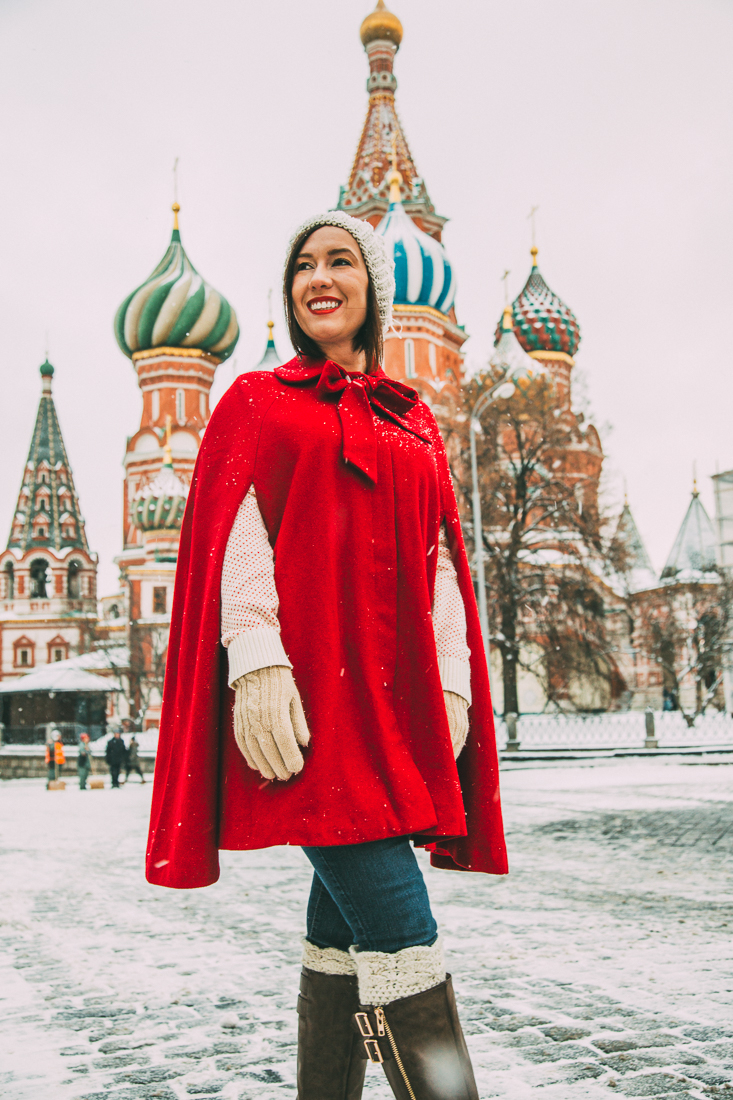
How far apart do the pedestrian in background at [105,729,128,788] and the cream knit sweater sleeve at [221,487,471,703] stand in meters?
17.7

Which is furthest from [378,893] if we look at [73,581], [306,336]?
[73,581]

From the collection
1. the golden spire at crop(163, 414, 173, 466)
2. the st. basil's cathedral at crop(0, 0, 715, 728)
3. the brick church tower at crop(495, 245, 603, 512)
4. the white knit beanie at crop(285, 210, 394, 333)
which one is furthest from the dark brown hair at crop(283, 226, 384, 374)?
the golden spire at crop(163, 414, 173, 466)

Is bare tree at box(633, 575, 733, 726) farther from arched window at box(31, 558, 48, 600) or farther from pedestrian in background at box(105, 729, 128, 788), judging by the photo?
arched window at box(31, 558, 48, 600)

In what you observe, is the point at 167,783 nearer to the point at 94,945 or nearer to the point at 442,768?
the point at 442,768

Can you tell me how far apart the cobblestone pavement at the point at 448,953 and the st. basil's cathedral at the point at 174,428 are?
26024mm

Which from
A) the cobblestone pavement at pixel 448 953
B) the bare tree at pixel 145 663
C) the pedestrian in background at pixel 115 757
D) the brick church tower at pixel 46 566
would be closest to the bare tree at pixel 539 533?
the pedestrian in background at pixel 115 757

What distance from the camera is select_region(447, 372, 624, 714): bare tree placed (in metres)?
26.0

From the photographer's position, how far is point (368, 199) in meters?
44.3

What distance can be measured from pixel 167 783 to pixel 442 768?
21.6 inches

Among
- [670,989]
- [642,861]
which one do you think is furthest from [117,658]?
[670,989]

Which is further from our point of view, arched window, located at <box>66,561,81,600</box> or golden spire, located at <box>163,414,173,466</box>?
arched window, located at <box>66,561,81,600</box>

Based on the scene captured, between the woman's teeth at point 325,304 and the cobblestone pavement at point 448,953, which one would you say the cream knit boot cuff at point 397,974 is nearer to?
the cobblestone pavement at point 448,953

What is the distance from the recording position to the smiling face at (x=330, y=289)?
7.73ft

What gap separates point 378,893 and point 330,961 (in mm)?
347
